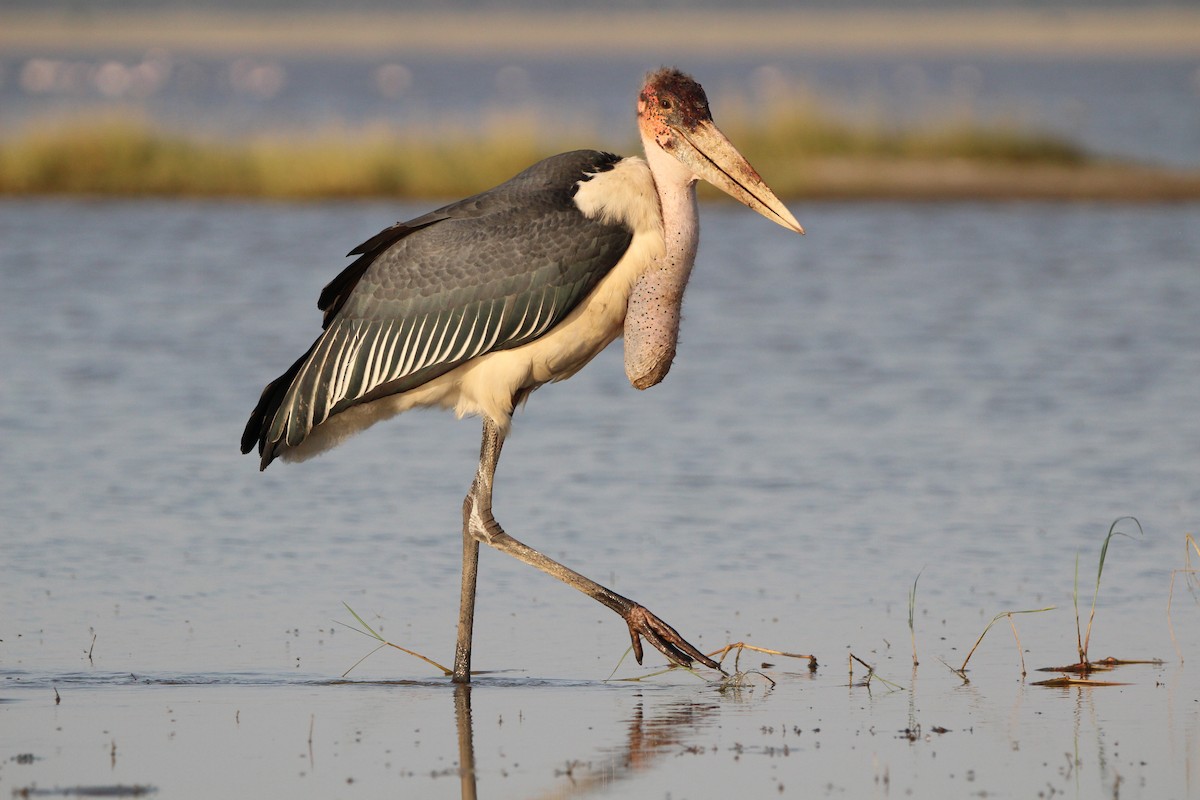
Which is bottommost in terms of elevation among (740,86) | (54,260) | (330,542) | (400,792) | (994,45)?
(400,792)

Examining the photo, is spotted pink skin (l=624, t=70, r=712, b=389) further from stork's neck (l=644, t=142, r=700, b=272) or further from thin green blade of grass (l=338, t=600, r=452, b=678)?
thin green blade of grass (l=338, t=600, r=452, b=678)

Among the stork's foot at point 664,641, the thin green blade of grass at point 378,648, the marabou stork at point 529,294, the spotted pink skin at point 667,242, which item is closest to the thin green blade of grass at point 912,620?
the stork's foot at point 664,641

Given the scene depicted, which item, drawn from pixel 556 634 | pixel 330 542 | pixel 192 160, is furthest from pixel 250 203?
pixel 556 634

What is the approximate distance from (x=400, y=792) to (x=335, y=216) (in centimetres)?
1856

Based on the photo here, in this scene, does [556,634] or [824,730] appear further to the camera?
[556,634]

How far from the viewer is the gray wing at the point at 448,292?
21.2 ft

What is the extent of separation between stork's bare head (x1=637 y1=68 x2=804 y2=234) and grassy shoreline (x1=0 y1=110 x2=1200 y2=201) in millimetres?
17180

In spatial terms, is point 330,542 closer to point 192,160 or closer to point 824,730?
point 824,730

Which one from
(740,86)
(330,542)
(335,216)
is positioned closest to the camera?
(330,542)

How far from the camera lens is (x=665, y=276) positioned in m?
6.49

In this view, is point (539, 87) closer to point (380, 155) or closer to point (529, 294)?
point (380, 155)

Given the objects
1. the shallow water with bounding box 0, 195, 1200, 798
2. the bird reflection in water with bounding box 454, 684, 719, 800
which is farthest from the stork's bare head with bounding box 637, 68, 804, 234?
the bird reflection in water with bounding box 454, 684, 719, 800

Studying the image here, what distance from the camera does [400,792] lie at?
5000 mm

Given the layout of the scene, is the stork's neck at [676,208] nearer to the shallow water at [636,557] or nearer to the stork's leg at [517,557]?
the stork's leg at [517,557]
